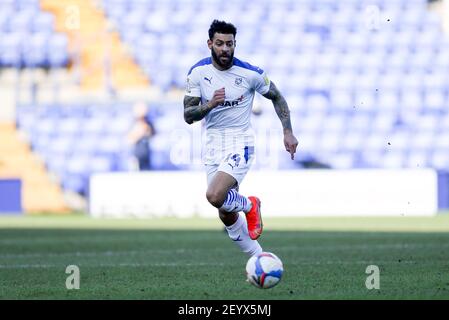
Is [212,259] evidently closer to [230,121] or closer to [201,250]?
[201,250]

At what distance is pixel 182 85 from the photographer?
76.6ft

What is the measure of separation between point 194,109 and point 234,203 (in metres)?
0.76

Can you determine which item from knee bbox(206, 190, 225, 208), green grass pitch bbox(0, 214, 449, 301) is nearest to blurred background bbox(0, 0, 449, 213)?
green grass pitch bbox(0, 214, 449, 301)

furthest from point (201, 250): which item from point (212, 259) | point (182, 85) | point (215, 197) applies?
point (182, 85)

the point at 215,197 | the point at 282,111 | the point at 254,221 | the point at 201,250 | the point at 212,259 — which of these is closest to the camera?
the point at 215,197

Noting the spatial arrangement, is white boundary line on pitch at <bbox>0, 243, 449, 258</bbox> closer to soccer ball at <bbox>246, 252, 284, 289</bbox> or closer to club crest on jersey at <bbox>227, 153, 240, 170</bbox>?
club crest on jersey at <bbox>227, 153, 240, 170</bbox>

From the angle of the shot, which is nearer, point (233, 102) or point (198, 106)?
point (198, 106)

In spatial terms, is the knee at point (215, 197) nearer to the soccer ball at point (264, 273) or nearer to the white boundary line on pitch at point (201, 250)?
the soccer ball at point (264, 273)

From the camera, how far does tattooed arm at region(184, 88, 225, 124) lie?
7238mm
